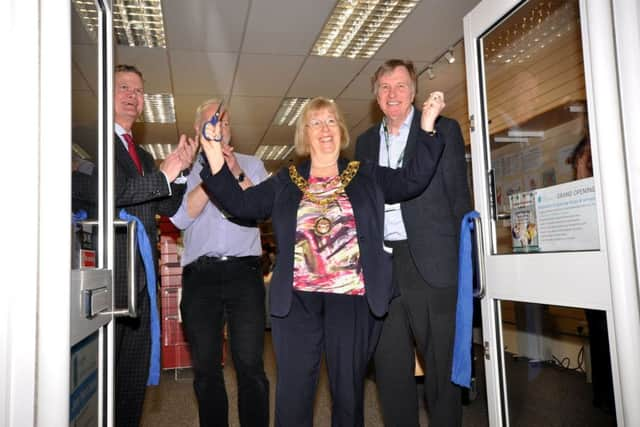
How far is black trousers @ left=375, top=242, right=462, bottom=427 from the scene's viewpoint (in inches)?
82.8

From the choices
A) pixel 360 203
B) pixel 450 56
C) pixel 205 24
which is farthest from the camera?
pixel 450 56

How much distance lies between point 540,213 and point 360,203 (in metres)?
0.61

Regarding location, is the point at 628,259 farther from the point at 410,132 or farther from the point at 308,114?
the point at 308,114

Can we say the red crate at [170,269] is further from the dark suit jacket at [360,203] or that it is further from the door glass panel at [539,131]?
the door glass panel at [539,131]

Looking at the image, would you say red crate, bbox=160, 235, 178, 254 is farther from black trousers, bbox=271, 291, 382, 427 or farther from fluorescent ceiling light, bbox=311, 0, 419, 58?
black trousers, bbox=271, 291, 382, 427

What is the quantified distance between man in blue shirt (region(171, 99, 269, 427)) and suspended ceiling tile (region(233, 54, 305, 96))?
294 cm

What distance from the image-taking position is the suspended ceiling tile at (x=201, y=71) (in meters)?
5.21

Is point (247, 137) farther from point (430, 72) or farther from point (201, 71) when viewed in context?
point (430, 72)

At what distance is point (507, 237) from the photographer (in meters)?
2.05

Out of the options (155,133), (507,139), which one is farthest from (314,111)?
(155,133)

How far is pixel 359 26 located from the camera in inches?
185

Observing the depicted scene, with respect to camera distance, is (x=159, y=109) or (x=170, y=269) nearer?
(x=170, y=269)

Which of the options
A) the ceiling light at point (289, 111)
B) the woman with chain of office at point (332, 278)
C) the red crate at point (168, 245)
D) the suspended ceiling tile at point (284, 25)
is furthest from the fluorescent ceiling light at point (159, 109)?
the woman with chain of office at point (332, 278)

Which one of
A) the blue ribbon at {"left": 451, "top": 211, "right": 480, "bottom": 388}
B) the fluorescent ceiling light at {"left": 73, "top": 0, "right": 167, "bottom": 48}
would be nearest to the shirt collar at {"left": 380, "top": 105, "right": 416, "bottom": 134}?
the blue ribbon at {"left": 451, "top": 211, "right": 480, "bottom": 388}
